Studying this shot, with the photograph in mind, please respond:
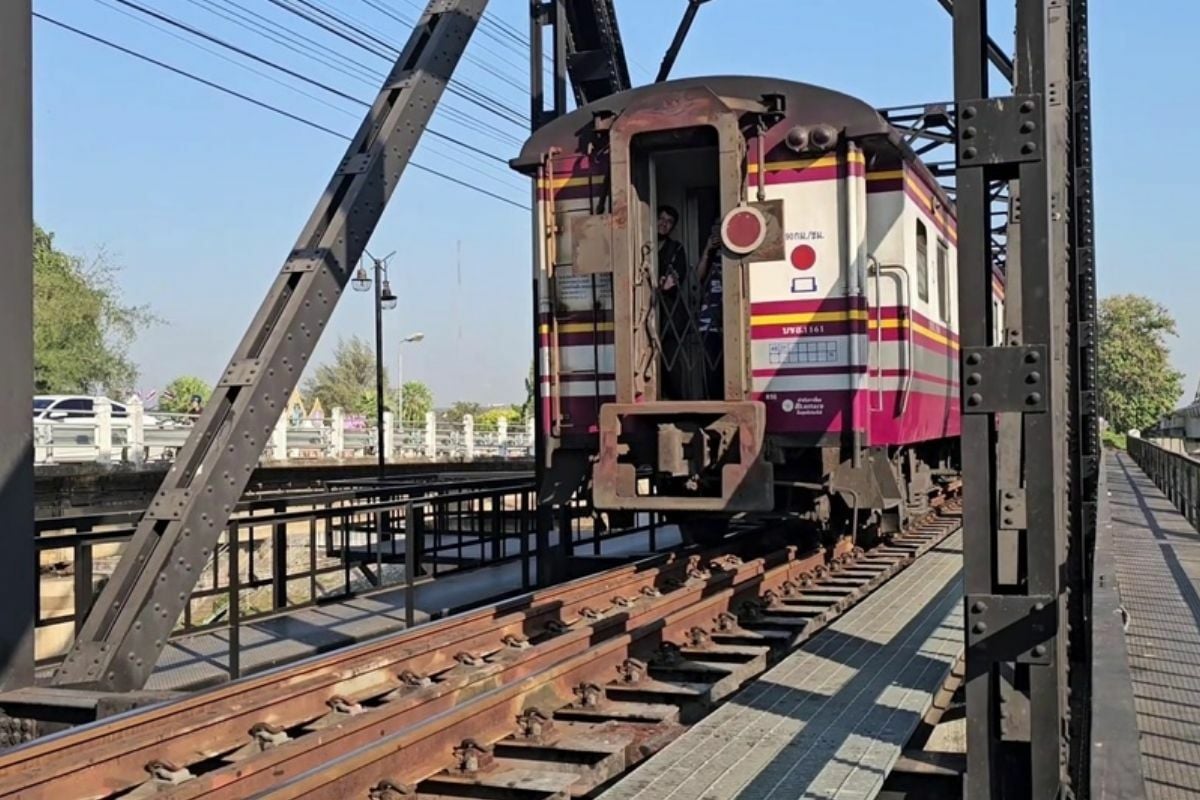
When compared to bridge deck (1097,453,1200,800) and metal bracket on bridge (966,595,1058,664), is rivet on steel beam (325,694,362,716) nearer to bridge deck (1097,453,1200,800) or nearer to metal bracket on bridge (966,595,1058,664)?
metal bracket on bridge (966,595,1058,664)

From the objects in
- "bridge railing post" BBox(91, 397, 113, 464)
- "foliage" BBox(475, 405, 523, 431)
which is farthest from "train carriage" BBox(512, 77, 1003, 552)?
"foliage" BBox(475, 405, 523, 431)

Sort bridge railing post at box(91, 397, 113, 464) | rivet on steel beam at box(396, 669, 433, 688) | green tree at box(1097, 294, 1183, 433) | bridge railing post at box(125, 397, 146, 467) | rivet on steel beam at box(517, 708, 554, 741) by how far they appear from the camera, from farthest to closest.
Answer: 1. green tree at box(1097, 294, 1183, 433)
2. bridge railing post at box(125, 397, 146, 467)
3. bridge railing post at box(91, 397, 113, 464)
4. rivet on steel beam at box(396, 669, 433, 688)
5. rivet on steel beam at box(517, 708, 554, 741)

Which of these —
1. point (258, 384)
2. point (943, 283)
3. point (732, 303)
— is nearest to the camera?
point (258, 384)

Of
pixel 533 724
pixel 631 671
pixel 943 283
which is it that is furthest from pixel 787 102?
pixel 533 724

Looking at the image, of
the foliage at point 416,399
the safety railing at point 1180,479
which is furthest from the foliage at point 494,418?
the safety railing at point 1180,479

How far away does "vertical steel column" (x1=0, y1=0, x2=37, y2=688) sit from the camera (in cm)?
520

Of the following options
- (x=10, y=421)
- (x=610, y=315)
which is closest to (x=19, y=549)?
(x=10, y=421)

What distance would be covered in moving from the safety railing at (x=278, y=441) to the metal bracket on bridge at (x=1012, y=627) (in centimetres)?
1387

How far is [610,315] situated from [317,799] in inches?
223

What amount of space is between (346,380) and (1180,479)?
9012cm

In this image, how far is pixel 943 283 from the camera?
11016 millimetres

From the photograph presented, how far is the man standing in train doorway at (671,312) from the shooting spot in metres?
9.28

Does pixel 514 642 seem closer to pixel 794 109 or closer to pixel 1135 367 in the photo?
pixel 794 109

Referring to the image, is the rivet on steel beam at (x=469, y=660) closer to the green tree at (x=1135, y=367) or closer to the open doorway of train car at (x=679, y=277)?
the open doorway of train car at (x=679, y=277)
